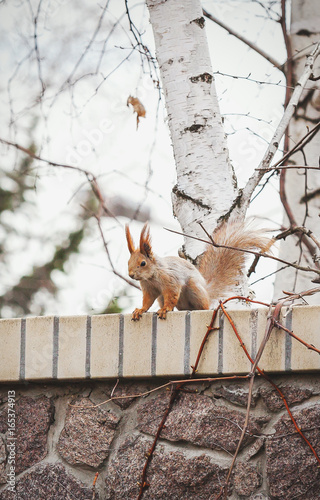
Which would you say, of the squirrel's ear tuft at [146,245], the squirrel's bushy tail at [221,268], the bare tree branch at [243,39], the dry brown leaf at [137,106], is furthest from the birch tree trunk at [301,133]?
the squirrel's ear tuft at [146,245]

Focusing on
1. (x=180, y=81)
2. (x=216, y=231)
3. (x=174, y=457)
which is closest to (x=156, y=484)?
(x=174, y=457)

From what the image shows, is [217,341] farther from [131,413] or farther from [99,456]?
[99,456]

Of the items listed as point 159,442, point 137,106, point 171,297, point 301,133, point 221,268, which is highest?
point 301,133

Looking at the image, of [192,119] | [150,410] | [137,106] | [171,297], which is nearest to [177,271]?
[171,297]

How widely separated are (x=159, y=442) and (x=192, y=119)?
43.2 inches

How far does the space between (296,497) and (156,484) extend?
0.29 metres

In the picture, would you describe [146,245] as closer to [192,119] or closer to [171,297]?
[171,297]

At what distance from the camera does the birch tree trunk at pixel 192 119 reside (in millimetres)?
1953

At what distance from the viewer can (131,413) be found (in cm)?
136

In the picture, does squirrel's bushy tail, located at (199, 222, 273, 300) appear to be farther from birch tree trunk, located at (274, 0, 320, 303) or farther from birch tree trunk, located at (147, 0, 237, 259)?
birch tree trunk, located at (274, 0, 320, 303)

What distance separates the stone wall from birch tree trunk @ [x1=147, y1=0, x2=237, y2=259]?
2.29 feet

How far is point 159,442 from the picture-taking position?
51.5 inches

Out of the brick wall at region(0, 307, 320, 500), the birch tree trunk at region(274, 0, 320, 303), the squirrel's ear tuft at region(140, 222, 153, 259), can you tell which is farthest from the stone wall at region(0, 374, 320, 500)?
the birch tree trunk at region(274, 0, 320, 303)

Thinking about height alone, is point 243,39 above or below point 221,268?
above
